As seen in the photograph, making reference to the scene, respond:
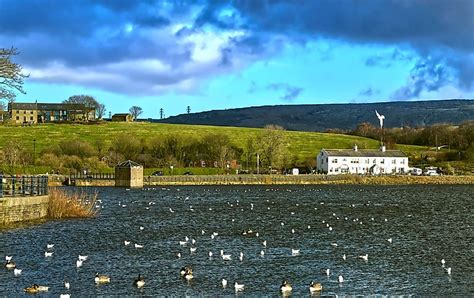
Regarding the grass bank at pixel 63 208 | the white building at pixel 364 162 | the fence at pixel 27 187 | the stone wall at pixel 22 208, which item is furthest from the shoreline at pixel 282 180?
the stone wall at pixel 22 208

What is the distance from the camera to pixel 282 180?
487ft

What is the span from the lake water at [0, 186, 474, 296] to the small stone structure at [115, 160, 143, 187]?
207 feet

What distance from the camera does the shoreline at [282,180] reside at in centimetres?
13512

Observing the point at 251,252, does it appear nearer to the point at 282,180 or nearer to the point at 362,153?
the point at 282,180

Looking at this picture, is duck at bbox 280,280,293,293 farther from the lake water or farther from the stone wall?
the stone wall

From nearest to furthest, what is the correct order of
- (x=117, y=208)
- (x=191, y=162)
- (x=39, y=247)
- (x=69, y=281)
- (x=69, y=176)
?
(x=69, y=281)
(x=39, y=247)
(x=117, y=208)
(x=69, y=176)
(x=191, y=162)

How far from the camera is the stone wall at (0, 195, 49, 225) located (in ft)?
155

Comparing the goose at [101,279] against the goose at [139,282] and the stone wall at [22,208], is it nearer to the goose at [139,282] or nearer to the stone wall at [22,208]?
the goose at [139,282]

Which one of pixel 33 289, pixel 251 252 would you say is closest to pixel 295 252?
pixel 251 252

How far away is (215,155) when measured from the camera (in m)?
167

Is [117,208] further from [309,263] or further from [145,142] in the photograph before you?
[145,142]

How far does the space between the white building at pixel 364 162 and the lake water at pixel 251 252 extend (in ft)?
346

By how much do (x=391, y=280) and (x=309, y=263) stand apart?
548cm

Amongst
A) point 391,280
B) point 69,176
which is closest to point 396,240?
point 391,280
